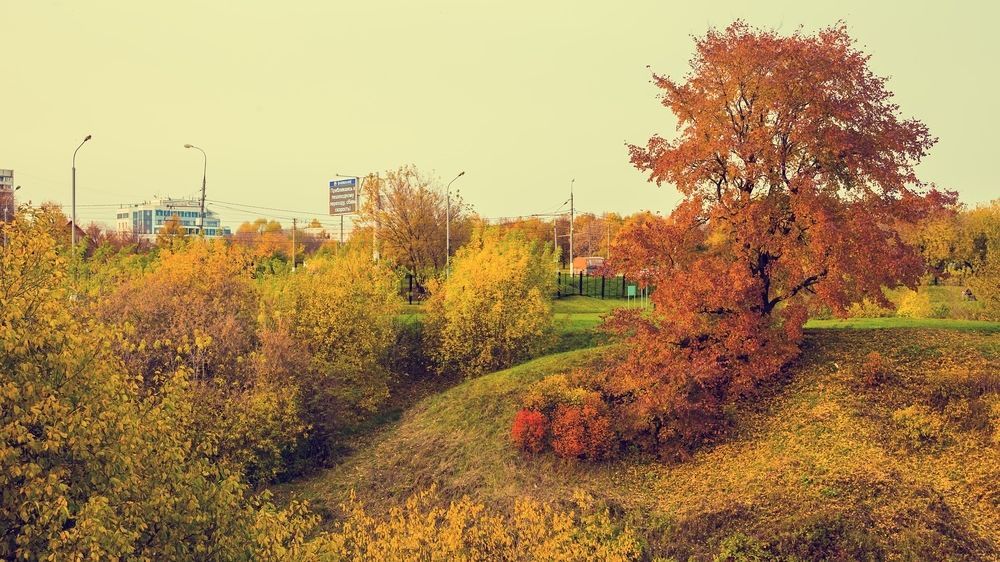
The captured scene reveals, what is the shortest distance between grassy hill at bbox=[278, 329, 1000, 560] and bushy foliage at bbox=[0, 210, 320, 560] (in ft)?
46.8

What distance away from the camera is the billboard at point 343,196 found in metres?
91.1

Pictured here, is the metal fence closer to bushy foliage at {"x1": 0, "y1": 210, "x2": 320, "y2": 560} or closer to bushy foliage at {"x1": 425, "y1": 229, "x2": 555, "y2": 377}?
bushy foliage at {"x1": 425, "y1": 229, "x2": 555, "y2": 377}

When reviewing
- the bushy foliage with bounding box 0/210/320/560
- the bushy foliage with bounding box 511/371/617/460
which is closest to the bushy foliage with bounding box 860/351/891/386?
the bushy foliage with bounding box 511/371/617/460

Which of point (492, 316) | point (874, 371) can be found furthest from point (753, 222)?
point (492, 316)

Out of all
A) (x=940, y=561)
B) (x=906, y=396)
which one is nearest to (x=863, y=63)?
A: (x=906, y=396)

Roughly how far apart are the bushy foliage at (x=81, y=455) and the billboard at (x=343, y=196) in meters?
77.9

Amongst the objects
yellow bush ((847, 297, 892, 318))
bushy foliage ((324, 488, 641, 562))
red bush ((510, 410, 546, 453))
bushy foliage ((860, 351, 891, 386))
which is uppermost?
yellow bush ((847, 297, 892, 318))

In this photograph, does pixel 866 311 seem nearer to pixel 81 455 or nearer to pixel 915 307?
pixel 915 307

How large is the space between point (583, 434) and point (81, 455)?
67.2ft

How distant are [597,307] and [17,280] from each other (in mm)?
59127

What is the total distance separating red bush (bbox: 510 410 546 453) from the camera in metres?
31.6

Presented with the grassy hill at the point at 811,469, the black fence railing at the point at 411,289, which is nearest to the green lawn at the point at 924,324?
the grassy hill at the point at 811,469

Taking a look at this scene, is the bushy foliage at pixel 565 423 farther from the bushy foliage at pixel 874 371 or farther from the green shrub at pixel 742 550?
the bushy foliage at pixel 874 371

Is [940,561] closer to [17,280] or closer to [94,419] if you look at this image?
[94,419]
